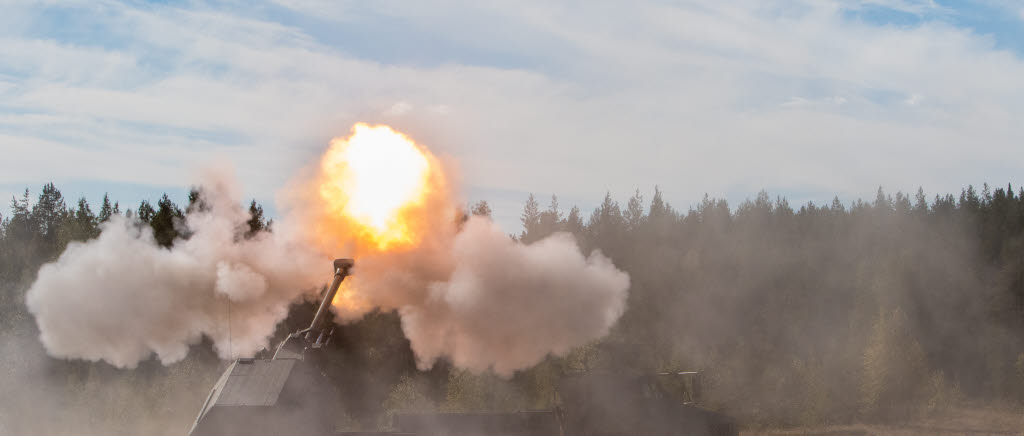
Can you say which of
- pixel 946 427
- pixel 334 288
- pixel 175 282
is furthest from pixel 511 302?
pixel 946 427

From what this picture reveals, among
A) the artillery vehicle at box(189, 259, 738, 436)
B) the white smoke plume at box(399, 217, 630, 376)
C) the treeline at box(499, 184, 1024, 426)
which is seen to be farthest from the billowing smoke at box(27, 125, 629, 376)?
the treeline at box(499, 184, 1024, 426)

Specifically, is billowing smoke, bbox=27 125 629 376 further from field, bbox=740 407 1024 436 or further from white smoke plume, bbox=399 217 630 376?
field, bbox=740 407 1024 436

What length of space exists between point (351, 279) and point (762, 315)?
36.4 metres

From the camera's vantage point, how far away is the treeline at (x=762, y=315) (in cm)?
4172

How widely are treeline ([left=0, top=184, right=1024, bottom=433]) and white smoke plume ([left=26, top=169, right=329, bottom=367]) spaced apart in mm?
4619

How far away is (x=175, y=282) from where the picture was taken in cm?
2602

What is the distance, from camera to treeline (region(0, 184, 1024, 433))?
41719mm

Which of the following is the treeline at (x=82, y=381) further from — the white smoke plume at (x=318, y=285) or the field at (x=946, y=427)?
the field at (x=946, y=427)

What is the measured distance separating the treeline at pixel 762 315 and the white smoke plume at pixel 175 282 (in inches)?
182

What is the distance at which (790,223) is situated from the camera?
6744 centimetres

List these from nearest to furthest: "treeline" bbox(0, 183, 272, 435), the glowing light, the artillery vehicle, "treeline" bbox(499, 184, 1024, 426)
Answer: the artillery vehicle
the glowing light
"treeline" bbox(0, 183, 272, 435)
"treeline" bbox(499, 184, 1024, 426)

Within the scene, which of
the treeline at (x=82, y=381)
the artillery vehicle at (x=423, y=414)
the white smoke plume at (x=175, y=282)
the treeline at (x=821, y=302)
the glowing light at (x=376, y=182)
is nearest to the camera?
the artillery vehicle at (x=423, y=414)

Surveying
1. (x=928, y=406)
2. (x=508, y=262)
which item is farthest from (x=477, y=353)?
(x=928, y=406)

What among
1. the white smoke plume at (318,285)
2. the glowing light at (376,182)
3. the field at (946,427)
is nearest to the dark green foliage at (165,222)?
the white smoke plume at (318,285)
